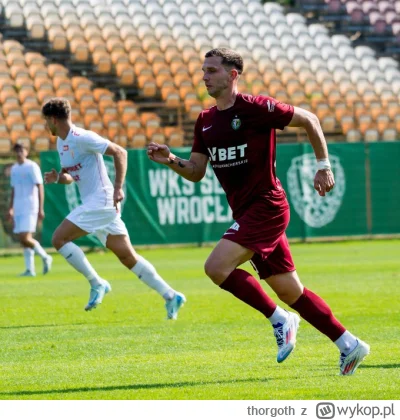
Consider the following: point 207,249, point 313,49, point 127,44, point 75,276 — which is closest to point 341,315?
point 75,276

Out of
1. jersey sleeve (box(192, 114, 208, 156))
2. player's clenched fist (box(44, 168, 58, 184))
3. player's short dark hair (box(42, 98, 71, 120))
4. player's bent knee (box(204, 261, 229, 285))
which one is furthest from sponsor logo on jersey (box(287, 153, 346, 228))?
player's bent knee (box(204, 261, 229, 285))

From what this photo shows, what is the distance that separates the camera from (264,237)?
→ 7574 mm

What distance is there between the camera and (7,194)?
981 inches

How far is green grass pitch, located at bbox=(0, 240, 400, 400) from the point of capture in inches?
274

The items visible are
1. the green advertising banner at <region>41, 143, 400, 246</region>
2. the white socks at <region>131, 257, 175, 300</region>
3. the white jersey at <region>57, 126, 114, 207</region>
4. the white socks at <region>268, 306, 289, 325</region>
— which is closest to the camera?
the white socks at <region>268, 306, 289, 325</region>

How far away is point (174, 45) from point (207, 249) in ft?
32.1

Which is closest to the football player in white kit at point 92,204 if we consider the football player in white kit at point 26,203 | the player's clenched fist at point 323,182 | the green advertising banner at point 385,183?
the player's clenched fist at point 323,182

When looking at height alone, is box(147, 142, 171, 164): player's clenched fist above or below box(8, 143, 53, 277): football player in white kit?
above

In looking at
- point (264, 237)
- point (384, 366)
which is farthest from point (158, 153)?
point (384, 366)

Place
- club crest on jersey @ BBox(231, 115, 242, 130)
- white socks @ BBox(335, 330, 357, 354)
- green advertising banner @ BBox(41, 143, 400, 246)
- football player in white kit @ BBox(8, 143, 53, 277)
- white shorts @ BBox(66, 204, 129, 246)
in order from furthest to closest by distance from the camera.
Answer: green advertising banner @ BBox(41, 143, 400, 246) → football player in white kit @ BBox(8, 143, 53, 277) → white shorts @ BBox(66, 204, 129, 246) → club crest on jersey @ BBox(231, 115, 242, 130) → white socks @ BBox(335, 330, 357, 354)

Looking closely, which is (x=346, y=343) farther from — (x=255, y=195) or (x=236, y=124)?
(x=236, y=124)

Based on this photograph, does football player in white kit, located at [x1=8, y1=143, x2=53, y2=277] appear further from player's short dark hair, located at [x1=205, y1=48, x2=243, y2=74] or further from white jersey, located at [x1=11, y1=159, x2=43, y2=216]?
player's short dark hair, located at [x1=205, y1=48, x2=243, y2=74]

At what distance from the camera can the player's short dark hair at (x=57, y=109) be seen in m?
11.6

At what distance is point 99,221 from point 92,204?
0.78ft
